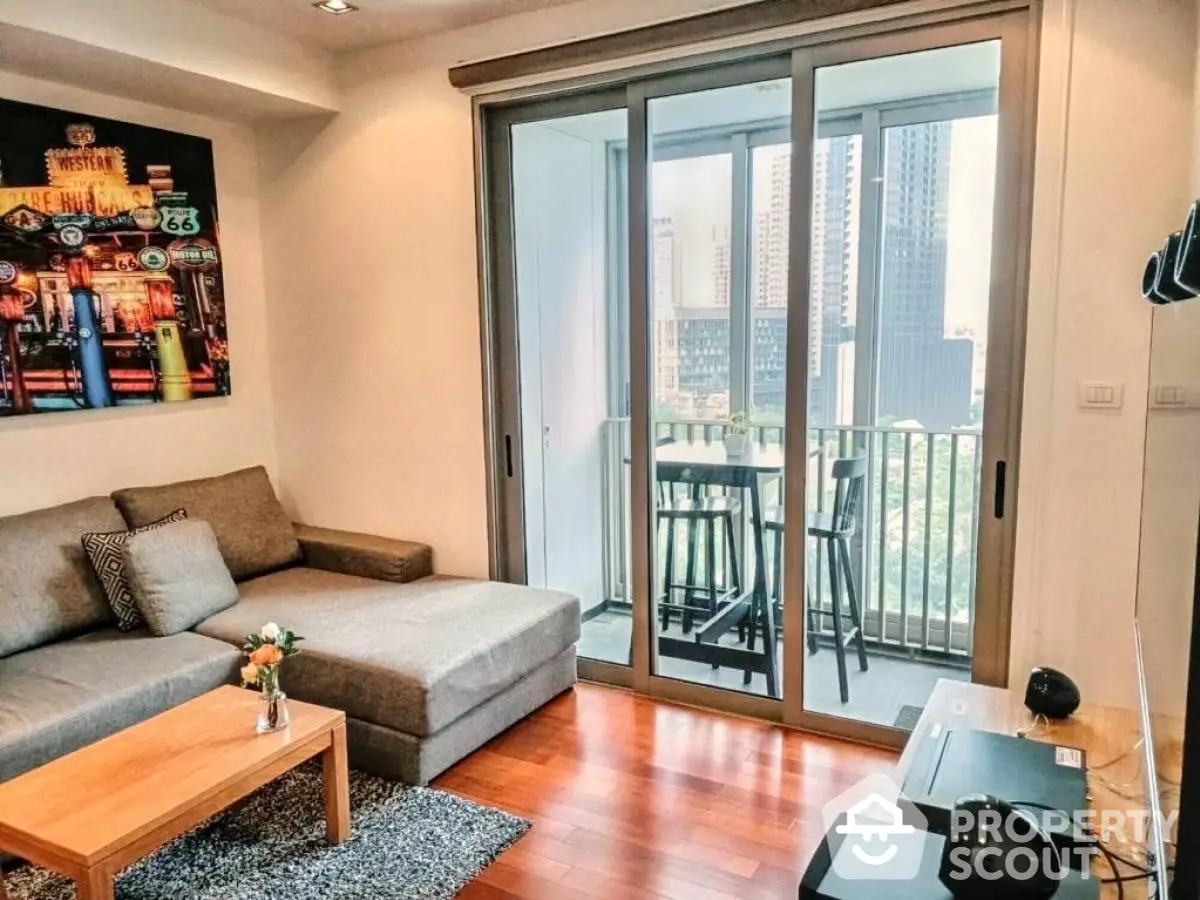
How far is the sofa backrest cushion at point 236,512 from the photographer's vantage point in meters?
3.49

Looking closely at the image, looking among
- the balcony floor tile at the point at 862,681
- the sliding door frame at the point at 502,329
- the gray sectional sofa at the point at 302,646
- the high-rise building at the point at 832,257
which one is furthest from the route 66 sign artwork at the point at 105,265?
the high-rise building at the point at 832,257

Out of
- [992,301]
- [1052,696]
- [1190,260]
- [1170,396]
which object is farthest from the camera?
[992,301]

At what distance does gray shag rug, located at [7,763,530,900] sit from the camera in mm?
2230

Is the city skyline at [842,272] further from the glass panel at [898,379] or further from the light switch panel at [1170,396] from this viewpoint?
the light switch panel at [1170,396]

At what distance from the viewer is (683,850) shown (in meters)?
2.41

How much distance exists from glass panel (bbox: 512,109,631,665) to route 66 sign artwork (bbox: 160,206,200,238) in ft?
4.84

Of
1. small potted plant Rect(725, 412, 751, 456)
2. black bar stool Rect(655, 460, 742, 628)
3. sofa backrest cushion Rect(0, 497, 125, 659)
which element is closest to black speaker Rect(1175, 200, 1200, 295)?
small potted plant Rect(725, 412, 751, 456)

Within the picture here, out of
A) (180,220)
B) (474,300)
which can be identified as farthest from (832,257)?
(180,220)

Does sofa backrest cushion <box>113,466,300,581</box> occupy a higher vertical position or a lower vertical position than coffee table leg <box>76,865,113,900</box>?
higher

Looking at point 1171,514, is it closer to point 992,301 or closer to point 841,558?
point 992,301

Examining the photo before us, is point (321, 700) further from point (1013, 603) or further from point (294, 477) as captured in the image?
point (1013, 603)

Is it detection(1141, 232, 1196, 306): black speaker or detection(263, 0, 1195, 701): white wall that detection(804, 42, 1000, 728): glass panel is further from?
detection(1141, 232, 1196, 306): black speaker

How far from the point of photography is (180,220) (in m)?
3.73

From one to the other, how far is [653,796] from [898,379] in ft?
5.76
